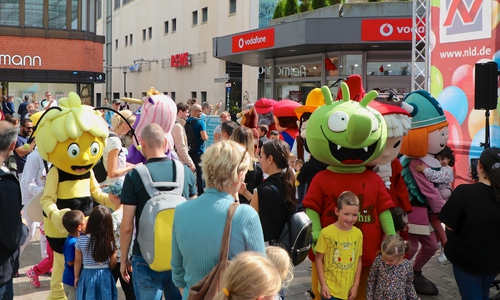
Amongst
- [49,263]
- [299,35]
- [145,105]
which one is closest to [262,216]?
[145,105]

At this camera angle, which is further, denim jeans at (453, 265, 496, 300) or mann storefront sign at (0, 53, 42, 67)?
mann storefront sign at (0, 53, 42, 67)

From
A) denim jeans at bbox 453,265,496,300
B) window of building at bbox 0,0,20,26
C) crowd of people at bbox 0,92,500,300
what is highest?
window of building at bbox 0,0,20,26

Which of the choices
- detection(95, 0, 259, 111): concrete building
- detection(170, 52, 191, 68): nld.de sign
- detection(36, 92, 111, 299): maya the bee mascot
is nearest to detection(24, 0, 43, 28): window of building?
detection(95, 0, 259, 111): concrete building

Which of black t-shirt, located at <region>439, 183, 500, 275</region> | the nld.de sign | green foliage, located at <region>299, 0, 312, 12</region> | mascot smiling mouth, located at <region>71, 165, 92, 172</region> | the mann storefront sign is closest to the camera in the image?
black t-shirt, located at <region>439, 183, 500, 275</region>

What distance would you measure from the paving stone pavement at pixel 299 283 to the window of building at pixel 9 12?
61.9ft

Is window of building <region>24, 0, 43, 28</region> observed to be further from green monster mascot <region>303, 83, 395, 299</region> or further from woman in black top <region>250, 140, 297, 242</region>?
woman in black top <region>250, 140, 297, 242</region>

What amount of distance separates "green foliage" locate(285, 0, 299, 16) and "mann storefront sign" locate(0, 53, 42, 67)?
35.1 feet

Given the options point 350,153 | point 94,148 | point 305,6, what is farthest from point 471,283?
point 305,6

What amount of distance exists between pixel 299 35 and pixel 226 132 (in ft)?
30.1

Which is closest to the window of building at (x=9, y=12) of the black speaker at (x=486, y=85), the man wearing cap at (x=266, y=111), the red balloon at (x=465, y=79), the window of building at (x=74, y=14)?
the window of building at (x=74, y=14)

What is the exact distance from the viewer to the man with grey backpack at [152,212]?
397cm

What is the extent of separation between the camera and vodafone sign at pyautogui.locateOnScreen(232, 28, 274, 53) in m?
17.5

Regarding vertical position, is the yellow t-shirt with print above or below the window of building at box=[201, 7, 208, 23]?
below

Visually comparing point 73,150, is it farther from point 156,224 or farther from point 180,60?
point 180,60
